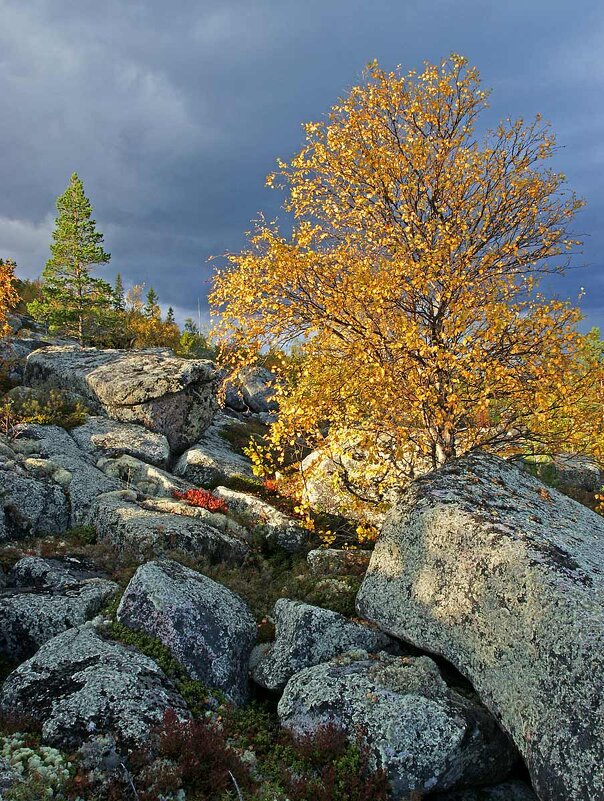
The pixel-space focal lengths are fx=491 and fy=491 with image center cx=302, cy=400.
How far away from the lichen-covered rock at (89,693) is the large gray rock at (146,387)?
17.9 metres

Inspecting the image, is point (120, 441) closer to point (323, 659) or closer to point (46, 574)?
point (46, 574)

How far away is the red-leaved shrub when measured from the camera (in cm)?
1900

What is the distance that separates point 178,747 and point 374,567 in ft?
18.1

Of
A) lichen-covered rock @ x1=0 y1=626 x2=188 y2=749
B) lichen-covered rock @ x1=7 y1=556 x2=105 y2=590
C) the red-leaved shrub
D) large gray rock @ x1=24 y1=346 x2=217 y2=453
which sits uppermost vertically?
large gray rock @ x1=24 y1=346 x2=217 y2=453

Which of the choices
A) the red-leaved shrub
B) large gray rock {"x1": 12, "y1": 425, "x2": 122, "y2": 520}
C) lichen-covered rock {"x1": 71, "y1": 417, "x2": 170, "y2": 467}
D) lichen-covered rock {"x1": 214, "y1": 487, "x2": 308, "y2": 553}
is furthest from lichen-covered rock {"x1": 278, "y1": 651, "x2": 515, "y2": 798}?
lichen-covered rock {"x1": 71, "y1": 417, "x2": 170, "y2": 467}

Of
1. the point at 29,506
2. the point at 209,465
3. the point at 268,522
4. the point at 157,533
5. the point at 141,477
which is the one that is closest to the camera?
the point at 157,533

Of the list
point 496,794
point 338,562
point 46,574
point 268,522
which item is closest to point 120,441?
point 268,522

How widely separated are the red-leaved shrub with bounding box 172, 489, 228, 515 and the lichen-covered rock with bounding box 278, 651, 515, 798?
10.5 metres

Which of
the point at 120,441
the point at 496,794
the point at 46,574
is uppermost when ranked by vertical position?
the point at 120,441

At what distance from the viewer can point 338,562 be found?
15.1 m

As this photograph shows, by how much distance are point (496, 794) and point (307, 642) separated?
3977mm

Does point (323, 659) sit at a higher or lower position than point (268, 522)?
lower

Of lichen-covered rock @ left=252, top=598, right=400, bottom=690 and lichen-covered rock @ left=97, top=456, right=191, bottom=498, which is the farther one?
lichen-covered rock @ left=97, top=456, right=191, bottom=498

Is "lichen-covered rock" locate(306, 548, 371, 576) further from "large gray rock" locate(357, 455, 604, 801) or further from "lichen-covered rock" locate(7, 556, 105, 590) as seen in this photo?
"lichen-covered rock" locate(7, 556, 105, 590)
